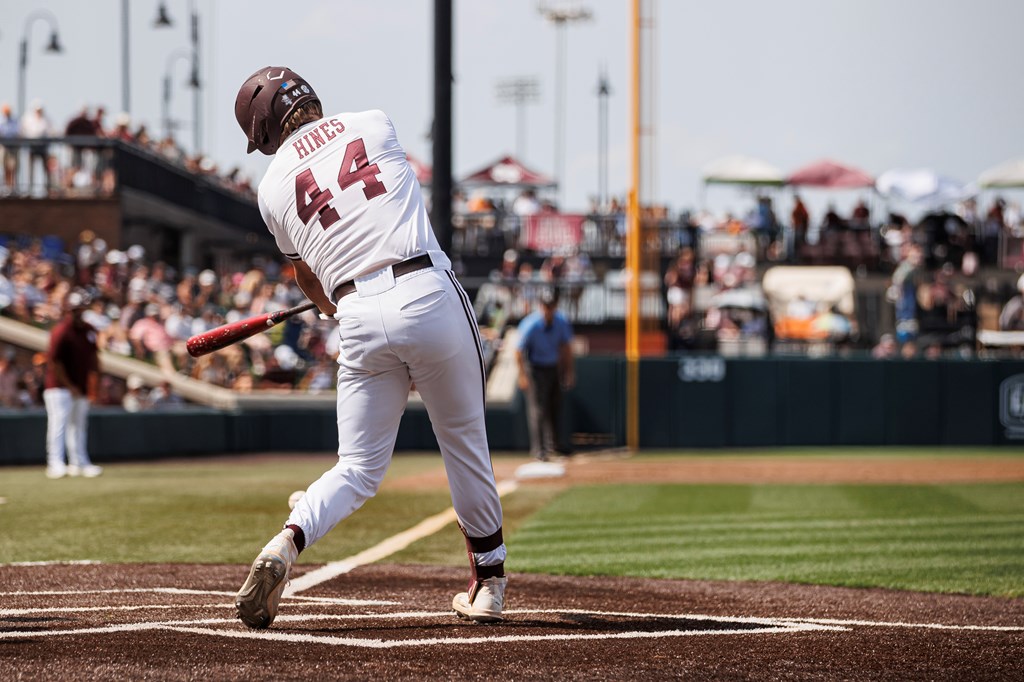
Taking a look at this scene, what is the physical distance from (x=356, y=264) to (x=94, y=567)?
3.09 m

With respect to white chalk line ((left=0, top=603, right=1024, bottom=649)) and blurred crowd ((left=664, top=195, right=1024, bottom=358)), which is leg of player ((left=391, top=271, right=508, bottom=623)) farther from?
blurred crowd ((left=664, top=195, right=1024, bottom=358))

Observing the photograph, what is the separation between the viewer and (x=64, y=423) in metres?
15.1

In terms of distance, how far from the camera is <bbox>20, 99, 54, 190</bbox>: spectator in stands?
88.8 ft

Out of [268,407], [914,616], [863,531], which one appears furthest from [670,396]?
[914,616]

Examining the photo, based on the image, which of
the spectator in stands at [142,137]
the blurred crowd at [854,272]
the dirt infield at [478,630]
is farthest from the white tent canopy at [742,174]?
the dirt infield at [478,630]

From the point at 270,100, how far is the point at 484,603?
79.9 inches

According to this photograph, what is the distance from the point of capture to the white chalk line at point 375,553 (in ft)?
21.4

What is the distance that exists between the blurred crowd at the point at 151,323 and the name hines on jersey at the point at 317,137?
50.2ft

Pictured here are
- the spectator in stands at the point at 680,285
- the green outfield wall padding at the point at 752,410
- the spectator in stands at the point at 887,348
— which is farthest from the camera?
the spectator in stands at the point at 680,285

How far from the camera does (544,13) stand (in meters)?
47.7

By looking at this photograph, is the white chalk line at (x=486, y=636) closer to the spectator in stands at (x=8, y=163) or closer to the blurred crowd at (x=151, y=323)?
the blurred crowd at (x=151, y=323)

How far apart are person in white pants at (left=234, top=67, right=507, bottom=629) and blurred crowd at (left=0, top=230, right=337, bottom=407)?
15.3 metres

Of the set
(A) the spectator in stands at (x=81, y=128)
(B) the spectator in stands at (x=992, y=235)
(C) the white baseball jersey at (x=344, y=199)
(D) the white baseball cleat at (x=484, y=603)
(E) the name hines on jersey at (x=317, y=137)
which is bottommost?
(D) the white baseball cleat at (x=484, y=603)

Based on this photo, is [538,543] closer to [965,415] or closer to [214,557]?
[214,557]
